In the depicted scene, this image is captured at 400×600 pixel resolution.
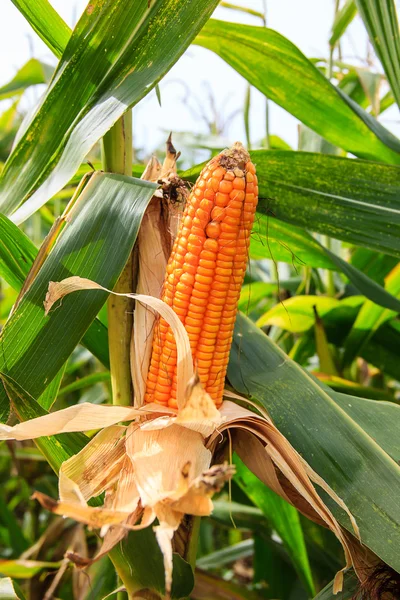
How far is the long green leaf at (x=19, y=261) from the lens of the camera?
2.79 ft

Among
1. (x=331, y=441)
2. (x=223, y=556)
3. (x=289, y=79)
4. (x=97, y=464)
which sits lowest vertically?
(x=223, y=556)

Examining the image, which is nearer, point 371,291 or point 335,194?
point 335,194

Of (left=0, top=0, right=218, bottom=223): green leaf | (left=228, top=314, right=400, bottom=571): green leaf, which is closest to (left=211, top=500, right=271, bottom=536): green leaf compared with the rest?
(left=228, top=314, right=400, bottom=571): green leaf

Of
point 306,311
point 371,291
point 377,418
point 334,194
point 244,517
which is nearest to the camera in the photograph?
point 377,418

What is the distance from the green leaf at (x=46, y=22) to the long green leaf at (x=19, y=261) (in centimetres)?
36

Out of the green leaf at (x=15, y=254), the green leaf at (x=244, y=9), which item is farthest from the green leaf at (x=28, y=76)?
the green leaf at (x=15, y=254)

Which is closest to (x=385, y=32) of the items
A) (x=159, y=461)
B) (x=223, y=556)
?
(x=159, y=461)

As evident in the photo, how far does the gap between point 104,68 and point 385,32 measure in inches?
22.2

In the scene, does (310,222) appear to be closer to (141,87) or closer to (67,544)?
(141,87)

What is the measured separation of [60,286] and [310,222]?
564mm

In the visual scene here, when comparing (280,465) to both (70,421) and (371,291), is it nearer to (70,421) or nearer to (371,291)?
(70,421)

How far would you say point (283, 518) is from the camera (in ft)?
4.01

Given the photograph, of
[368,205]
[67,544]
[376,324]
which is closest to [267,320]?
[376,324]

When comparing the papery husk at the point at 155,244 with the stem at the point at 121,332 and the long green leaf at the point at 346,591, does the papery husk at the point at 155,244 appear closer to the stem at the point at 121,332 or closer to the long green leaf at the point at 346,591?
the stem at the point at 121,332
